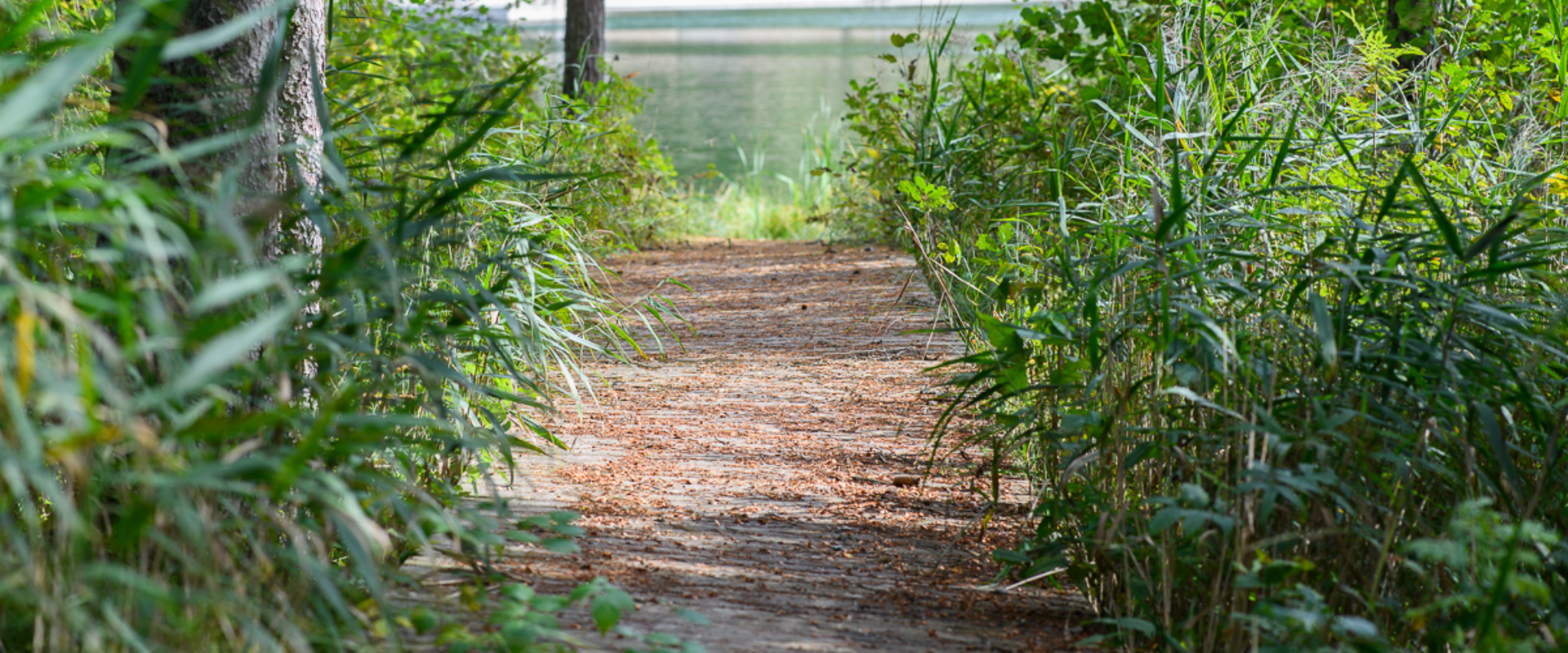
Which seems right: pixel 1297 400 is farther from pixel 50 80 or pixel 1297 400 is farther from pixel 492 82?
pixel 492 82

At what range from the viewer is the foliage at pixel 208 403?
116cm

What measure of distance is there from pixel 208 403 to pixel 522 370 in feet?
5.62

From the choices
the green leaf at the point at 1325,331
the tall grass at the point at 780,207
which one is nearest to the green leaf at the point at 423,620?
the green leaf at the point at 1325,331

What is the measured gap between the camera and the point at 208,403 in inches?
54.2

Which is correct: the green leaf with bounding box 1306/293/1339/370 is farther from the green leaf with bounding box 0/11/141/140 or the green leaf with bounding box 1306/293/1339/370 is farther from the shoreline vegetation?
the green leaf with bounding box 0/11/141/140

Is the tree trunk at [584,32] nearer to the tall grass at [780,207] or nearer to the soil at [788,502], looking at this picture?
the tall grass at [780,207]

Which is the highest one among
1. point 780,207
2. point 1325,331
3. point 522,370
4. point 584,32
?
point 584,32

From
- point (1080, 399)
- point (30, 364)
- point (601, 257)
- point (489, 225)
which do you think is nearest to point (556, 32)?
point (601, 257)

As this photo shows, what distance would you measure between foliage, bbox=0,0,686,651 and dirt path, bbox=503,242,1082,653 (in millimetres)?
245

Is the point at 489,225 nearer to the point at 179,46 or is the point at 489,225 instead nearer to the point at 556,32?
the point at 179,46

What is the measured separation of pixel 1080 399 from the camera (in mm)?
2309

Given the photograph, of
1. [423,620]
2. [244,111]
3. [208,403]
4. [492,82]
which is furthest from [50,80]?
[492,82]

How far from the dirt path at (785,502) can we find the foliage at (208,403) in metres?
0.25

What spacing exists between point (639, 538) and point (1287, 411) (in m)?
1.37
